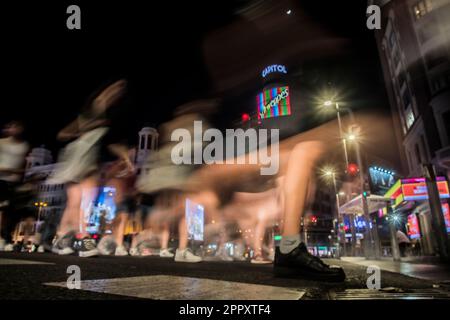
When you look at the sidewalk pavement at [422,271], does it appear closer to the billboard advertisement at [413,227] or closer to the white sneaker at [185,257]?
the white sneaker at [185,257]

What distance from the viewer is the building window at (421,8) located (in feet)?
67.0

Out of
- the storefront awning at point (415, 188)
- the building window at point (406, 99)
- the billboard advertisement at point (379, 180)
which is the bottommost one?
the storefront awning at point (415, 188)

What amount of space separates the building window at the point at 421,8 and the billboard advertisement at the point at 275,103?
24.4 meters

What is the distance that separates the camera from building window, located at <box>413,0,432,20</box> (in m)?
20.4

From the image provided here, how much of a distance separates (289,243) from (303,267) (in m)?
0.19

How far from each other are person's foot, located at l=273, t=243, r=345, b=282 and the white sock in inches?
0.9

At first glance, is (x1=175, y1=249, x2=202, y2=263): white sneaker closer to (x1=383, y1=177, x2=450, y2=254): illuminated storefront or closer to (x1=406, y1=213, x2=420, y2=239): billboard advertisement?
(x1=383, y1=177, x2=450, y2=254): illuminated storefront

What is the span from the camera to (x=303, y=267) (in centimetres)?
194

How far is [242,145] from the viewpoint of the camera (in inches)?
125

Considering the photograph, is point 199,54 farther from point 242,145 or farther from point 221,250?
point 221,250

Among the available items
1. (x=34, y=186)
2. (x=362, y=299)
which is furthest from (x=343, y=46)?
(x=34, y=186)

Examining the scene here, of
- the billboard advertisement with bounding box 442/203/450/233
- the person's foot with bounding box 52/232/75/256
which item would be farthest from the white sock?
the billboard advertisement with bounding box 442/203/450/233

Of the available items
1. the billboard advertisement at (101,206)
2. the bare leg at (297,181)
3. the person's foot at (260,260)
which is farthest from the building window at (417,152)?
the bare leg at (297,181)

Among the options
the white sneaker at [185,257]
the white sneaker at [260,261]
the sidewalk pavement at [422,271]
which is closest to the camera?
the sidewalk pavement at [422,271]
